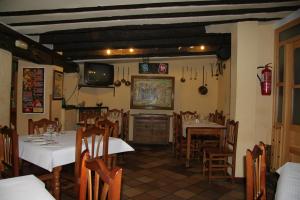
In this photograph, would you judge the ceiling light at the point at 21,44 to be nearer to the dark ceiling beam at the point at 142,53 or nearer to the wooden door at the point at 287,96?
the dark ceiling beam at the point at 142,53

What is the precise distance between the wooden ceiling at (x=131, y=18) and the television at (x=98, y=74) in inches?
51.8

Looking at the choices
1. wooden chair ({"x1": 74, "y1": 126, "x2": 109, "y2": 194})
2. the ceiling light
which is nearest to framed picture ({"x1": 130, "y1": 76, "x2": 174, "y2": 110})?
the ceiling light

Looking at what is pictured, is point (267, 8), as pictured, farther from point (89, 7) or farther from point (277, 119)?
point (89, 7)

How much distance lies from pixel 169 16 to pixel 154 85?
3642 millimetres

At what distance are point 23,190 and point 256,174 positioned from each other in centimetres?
137

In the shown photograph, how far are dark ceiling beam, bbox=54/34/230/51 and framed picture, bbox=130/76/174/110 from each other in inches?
82.9

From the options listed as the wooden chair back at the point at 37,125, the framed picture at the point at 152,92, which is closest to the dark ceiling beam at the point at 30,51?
the wooden chair back at the point at 37,125

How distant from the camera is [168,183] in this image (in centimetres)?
374

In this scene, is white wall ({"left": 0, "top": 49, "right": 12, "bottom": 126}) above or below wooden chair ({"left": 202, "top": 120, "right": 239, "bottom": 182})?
above

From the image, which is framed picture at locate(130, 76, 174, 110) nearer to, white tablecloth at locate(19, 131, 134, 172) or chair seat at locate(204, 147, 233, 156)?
chair seat at locate(204, 147, 233, 156)

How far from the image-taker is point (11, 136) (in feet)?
7.36

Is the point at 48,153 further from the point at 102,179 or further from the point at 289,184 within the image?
the point at 289,184

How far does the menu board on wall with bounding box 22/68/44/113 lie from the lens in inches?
195

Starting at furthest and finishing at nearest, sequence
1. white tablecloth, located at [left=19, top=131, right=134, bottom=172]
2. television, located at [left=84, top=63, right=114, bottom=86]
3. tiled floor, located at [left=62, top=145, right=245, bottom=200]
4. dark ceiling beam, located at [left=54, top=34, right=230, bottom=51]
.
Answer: television, located at [left=84, top=63, right=114, bottom=86], dark ceiling beam, located at [left=54, top=34, right=230, bottom=51], tiled floor, located at [left=62, top=145, right=245, bottom=200], white tablecloth, located at [left=19, top=131, right=134, bottom=172]
